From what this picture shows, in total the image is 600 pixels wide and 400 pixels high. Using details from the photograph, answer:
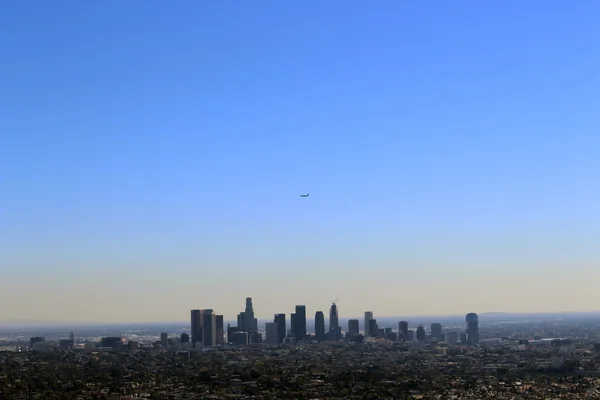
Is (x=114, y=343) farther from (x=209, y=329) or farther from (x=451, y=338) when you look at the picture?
(x=451, y=338)

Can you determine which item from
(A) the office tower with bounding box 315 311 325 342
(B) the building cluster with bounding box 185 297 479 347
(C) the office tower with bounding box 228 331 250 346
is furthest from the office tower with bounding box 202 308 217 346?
(A) the office tower with bounding box 315 311 325 342

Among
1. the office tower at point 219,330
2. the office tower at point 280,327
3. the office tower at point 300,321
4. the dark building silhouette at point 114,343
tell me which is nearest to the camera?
the dark building silhouette at point 114,343

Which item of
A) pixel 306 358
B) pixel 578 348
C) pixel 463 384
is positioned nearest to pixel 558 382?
pixel 463 384

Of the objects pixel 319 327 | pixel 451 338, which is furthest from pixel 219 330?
pixel 451 338

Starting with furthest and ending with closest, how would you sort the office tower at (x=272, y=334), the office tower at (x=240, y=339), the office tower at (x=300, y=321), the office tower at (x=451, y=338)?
1. the office tower at (x=300, y=321)
2. the office tower at (x=272, y=334)
3. the office tower at (x=451, y=338)
4. the office tower at (x=240, y=339)

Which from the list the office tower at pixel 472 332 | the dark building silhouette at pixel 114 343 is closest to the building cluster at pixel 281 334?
the office tower at pixel 472 332

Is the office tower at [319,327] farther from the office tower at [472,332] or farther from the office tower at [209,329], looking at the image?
the office tower at [472,332]
